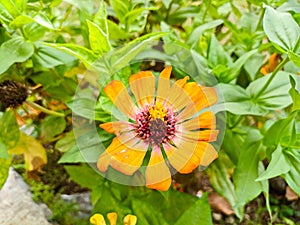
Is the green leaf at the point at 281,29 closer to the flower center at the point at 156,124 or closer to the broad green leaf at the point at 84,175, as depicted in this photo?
the flower center at the point at 156,124

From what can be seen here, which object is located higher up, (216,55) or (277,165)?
(216,55)

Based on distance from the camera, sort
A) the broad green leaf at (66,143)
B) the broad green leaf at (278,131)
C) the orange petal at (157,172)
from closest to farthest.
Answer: the orange petal at (157,172) → the broad green leaf at (278,131) → the broad green leaf at (66,143)

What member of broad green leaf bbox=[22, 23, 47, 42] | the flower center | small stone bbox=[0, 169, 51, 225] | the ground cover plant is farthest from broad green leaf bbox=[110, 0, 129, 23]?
small stone bbox=[0, 169, 51, 225]

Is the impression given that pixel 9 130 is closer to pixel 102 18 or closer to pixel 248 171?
pixel 102 18

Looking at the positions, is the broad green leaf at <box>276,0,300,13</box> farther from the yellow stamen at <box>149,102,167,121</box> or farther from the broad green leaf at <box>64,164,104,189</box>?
the broad green leaf at <box>64,164,104,189</box>

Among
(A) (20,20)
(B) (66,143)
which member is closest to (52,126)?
(B) (66,143)

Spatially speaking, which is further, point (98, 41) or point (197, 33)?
point (197, 33)

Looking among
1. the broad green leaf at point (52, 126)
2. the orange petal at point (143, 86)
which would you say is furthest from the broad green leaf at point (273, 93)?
the broad green leaf at point (52, 126)
